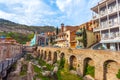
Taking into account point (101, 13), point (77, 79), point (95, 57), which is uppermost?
point (101, 13)

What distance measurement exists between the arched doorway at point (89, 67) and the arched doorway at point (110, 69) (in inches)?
135

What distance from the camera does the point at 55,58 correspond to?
47312mm

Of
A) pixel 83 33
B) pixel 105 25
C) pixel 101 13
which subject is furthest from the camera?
pixel 83 33

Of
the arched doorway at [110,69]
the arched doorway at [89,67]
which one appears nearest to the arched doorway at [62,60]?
the arched doorway at [89,67]

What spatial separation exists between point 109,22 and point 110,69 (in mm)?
16893

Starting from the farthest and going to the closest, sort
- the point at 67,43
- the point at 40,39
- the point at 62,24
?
the point at 40,39
the point at 62,24
the point at 67,43

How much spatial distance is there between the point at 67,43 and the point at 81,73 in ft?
97.9

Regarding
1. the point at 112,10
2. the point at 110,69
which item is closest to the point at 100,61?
the point at 110,69

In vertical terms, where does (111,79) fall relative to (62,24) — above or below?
below

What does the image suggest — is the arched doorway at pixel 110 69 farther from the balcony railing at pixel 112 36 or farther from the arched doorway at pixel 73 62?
the balcony railing at pixel 112 36

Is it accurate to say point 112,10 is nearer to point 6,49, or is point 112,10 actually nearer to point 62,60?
point 62,60

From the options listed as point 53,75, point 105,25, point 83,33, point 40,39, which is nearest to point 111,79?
point 53,75

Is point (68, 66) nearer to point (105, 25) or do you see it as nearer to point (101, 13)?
point (105, 25)

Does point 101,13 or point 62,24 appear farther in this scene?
point 62,24
